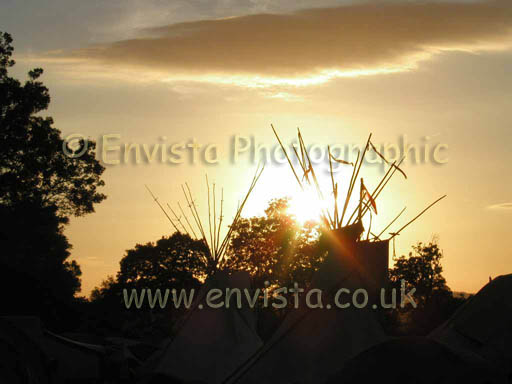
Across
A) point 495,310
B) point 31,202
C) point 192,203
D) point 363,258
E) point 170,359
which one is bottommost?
point 170,359

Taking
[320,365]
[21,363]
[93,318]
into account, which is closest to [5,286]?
[93,318]

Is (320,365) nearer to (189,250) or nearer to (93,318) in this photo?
(93,318)

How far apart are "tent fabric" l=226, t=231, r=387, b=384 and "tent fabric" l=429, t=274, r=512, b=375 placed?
3.98 ft

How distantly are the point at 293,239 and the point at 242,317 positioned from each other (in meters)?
16.0

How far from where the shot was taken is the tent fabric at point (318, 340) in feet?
28.6

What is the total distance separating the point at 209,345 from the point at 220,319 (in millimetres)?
558

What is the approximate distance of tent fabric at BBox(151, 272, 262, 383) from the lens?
1159 centimetres

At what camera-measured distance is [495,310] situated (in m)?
7.30

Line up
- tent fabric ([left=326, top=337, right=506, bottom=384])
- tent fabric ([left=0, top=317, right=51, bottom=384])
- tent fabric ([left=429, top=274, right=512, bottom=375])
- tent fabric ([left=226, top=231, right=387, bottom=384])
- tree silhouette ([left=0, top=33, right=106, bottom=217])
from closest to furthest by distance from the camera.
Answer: tent fabric ([left=326, top=337, right=506, bottom=384]) → tent fabric ([left=429, top=274, right=512, bottom=375]) → tent fabric ([left=0, top=317, right=51, bottom=384]) → tent fabric ([left=226, top=231, right=387, bottom=384]) → tree silhouette ([left=0, top=33, right=106, bottom=217])

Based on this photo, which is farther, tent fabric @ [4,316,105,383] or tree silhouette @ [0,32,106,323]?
tree silhouette @ [0,32,106,323]

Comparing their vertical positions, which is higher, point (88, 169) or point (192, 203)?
point (88, 169)

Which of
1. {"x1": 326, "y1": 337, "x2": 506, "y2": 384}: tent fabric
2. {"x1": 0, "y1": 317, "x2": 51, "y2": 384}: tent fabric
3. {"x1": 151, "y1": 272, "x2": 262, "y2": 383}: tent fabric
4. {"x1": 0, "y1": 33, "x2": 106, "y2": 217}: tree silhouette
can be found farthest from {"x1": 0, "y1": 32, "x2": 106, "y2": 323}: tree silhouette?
{"x1": 326, "y1": 337, "x2": 506, "y2": 384}: tent fabric

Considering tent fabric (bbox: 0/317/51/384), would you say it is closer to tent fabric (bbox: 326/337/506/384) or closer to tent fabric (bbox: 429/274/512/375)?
tent fabric (bbox: 326/337/506/384)

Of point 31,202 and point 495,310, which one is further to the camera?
point 31,202
